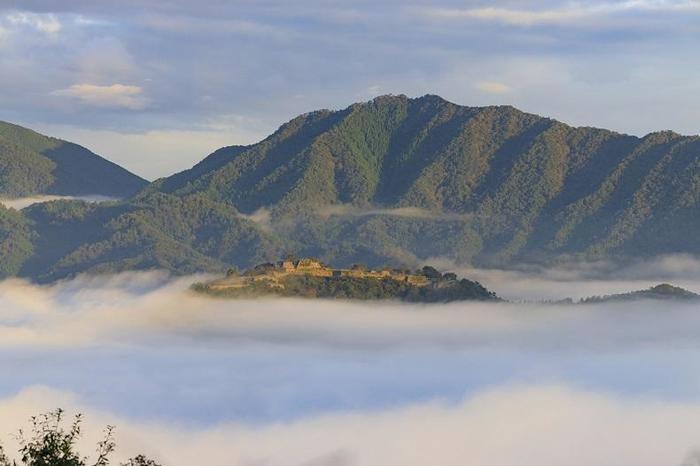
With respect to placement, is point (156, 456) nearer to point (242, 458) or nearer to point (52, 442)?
point (242, 458)

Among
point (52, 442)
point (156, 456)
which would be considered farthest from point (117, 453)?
point (52, 442)

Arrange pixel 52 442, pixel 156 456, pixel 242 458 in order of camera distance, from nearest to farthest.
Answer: pixel 52 442 < pixel 156 456 < pixel 242 458

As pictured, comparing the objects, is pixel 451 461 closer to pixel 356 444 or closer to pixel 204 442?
pixel 356 444

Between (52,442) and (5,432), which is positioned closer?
(52,442)

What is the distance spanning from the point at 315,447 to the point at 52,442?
121 meters

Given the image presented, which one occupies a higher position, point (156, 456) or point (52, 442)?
point (52, 442)

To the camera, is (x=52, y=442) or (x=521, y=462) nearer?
(x=52, y=442)

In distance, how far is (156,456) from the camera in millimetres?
176625

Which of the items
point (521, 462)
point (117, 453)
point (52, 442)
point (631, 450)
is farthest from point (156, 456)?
point (52, 442)

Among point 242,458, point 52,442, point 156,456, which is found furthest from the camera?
point 242,458

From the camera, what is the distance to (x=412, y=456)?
640 feet

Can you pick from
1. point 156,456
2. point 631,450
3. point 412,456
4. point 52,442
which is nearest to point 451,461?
point 412,456

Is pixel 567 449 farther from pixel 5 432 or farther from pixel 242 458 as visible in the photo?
pixel 5 432

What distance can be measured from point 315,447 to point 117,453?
2304cm
